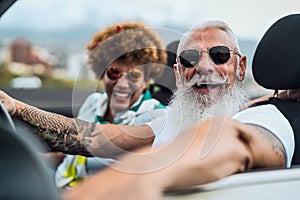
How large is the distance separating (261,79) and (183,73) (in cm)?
40

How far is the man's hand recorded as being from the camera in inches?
86.9

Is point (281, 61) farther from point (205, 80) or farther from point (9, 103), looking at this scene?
point (9, 103)

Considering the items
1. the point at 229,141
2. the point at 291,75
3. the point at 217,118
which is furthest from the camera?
the point at 291,75

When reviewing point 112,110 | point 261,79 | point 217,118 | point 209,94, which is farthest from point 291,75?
point 112,110

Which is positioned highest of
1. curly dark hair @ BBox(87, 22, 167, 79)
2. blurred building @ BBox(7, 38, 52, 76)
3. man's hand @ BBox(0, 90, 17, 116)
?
curly dark hair @ BBox(87, 22, 167, 79)

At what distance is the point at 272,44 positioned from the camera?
230cm

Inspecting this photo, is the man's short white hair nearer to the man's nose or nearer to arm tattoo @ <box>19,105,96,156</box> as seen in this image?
the man's nose

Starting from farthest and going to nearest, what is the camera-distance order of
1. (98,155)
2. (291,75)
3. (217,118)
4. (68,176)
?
1. (68,176)
2. (98,155)
3. (291,75)
4. (217,118)

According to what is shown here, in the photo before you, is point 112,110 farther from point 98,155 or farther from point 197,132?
point 197,132

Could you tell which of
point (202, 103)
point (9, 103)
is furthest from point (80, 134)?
point (202, 103)

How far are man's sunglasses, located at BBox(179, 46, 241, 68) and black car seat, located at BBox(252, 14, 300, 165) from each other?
241mm

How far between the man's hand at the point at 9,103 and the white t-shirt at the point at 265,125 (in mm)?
538

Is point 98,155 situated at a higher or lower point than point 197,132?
lower

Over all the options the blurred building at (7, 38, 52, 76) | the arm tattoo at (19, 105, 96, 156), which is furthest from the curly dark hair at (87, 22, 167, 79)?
the blurred building at (7, 38, 52, 76)
